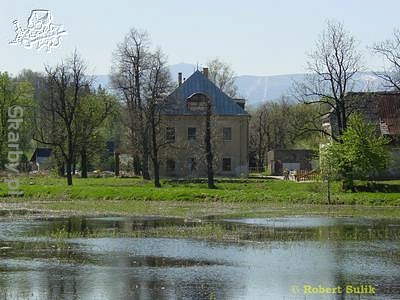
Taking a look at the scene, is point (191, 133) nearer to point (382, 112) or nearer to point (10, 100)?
point (382, 112)

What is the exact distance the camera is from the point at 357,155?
54750mm

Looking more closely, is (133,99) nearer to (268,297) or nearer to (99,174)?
(99,174)

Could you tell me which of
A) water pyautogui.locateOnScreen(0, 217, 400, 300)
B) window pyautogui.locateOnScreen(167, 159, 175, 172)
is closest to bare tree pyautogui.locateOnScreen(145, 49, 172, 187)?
window pyautogui.locateOnScreen(167, 159, 175, 172)

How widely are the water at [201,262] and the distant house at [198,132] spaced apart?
3787cm

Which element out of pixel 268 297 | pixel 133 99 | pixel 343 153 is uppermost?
pixel 133 99

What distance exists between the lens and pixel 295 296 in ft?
62.0

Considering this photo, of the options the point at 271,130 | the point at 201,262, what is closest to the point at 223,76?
the point at 271,130

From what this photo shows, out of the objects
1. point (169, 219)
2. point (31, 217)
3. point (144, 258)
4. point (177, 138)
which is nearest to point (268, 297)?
point (144, 258)

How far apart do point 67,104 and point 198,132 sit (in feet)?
43.9

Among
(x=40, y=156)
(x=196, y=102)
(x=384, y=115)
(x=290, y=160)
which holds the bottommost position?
(x=290, y=160)

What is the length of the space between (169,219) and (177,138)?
1416 inches

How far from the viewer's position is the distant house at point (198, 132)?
7406 cm

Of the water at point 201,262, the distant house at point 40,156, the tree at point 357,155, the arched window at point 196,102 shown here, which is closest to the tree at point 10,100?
the arched window at point 196,102

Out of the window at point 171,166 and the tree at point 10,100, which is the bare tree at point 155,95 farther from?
the tree at point 10,100
